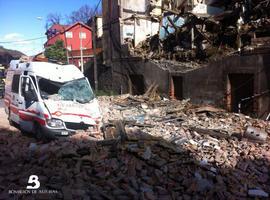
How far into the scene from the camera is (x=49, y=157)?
23.3ft

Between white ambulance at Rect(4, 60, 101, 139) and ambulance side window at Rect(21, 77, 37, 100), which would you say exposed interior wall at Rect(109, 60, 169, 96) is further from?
ambulance side window at Rect(21, 77, 37, 100)

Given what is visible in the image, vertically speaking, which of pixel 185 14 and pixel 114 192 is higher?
pixel 185 14

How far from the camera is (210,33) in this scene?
1777cm

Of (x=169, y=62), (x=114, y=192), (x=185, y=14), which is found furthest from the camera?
(x=185, y=14)

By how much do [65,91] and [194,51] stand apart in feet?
32.2

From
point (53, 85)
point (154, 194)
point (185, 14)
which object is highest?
point (185, 14)

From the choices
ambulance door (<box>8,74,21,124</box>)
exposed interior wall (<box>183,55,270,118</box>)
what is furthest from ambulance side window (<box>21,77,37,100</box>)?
exposed interior wall (<box>183,55,270,118</box>)

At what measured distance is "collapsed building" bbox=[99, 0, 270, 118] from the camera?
534 inches

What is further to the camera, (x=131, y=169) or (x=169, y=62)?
(x=169, y=62)

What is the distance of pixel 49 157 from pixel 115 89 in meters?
17.1

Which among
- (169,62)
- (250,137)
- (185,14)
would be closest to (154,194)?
(250,137)

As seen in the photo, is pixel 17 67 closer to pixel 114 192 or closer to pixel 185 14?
pixel 114 192
